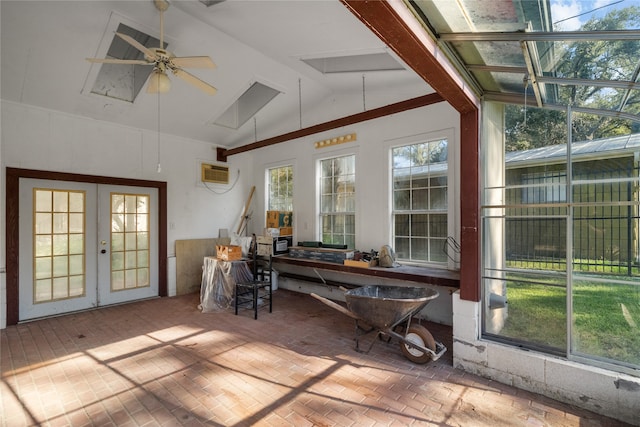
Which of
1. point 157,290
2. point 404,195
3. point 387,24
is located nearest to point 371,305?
point 404,195

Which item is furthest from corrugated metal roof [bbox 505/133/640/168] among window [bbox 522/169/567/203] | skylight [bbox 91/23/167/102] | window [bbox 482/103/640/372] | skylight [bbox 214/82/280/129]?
skylight [bbox 91/23/167/102]

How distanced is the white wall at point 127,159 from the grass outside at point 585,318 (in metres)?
5.95

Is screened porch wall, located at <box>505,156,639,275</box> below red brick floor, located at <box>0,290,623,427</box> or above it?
above

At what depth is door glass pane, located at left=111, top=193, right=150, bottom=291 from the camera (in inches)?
222

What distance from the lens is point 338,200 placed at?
584cm

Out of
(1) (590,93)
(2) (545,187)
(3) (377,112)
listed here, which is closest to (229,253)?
(3) (377,112)

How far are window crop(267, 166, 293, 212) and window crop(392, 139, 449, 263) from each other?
8.37 ft

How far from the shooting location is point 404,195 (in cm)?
493

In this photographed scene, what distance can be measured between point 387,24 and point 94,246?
5.99m

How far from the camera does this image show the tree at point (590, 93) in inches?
81.7

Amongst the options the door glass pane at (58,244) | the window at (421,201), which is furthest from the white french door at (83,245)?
the window at (421,201)

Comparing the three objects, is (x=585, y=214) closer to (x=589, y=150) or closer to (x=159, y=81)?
(x=589, y=150)

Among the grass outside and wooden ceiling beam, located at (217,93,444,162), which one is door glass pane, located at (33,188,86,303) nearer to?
wooden ceiling beam, located at (217,93,444,162)

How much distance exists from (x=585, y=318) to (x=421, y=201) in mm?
2374
